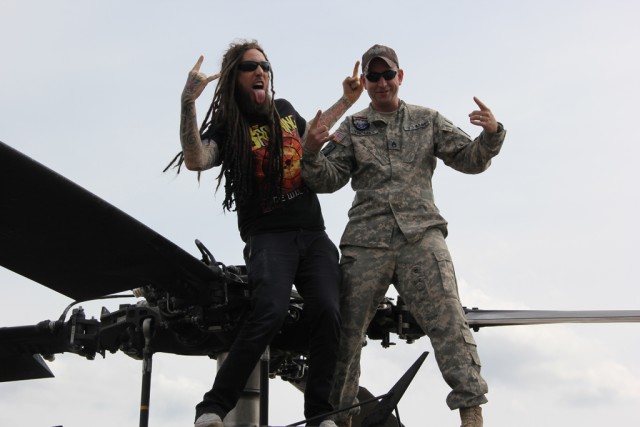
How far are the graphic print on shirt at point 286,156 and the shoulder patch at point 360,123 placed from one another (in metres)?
0.45

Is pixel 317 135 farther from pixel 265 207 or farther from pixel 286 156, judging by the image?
pixel 265 207

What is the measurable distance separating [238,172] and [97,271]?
3.39 ft

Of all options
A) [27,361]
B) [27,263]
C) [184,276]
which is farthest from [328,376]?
[27,361]

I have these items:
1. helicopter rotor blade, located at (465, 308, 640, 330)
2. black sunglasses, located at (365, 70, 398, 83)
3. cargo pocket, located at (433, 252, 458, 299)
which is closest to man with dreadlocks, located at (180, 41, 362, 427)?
black sunglasses, located at (365, 70, 398, 83)

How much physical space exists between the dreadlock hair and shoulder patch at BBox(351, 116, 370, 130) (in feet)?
1.88

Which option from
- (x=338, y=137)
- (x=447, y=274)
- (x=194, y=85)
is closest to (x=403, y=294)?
(x=447, y=274)

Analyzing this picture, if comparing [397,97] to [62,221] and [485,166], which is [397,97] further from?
[62,221]

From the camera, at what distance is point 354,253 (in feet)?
20.6

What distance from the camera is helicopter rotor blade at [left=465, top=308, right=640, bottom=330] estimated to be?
22.1ft

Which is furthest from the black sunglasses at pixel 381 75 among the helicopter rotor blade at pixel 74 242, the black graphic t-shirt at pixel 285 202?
the helicopter rotor blade at pixel 74 242

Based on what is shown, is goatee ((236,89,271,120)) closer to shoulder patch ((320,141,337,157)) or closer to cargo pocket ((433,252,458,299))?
shoulder patch ((320,141,337,157))

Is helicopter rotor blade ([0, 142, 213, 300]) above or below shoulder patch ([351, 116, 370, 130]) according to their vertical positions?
below

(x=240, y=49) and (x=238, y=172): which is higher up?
(x=240, y=49)

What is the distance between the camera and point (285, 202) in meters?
6.20
